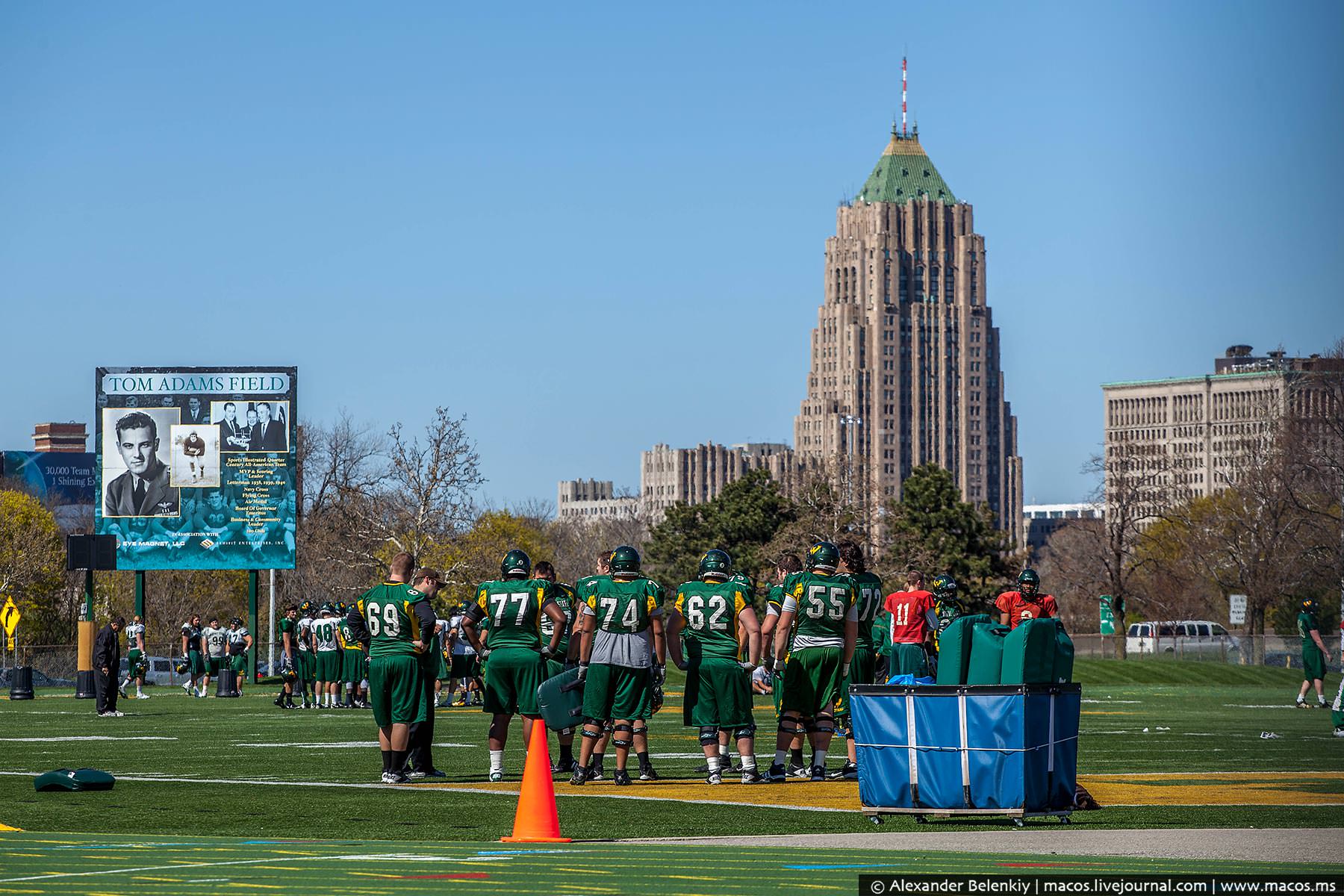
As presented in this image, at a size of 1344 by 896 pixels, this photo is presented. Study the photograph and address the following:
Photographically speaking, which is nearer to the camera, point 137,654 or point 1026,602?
point 1026,602

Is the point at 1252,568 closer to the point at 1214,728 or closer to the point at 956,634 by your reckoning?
the point at 1214,728

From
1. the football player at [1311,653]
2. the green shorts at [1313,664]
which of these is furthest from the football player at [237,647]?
the green shorts at [1313,664]

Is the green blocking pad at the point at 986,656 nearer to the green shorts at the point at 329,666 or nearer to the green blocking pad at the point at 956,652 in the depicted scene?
the green blocking pad at the point at 956,652

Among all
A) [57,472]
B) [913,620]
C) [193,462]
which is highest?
[57,472]

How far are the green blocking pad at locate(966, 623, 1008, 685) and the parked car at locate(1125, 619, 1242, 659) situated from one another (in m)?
48.8

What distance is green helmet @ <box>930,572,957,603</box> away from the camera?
22.0 meters

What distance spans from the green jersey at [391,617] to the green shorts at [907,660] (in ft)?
17.1

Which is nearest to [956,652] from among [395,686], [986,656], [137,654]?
[986,656]

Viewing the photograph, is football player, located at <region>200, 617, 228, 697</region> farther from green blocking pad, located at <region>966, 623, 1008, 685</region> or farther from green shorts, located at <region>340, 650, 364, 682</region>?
green blocking pad, located at <region>966, 623, 1008, 685</region>

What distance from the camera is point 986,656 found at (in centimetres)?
1362

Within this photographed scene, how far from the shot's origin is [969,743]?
1341cm

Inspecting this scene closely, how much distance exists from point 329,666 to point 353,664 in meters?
0.44

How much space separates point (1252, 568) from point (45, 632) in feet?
165

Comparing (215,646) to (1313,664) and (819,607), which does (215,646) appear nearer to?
(1313,664)
